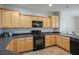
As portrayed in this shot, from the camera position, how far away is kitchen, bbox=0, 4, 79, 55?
3.68 metres

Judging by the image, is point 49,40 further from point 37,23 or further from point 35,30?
point 37,23

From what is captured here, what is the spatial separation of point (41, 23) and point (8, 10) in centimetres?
183

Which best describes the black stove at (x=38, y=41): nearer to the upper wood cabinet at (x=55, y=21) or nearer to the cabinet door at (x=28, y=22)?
the cabinet door at (x=28, y=22)

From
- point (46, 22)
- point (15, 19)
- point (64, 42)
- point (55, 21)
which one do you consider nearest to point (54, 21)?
point (55, 21)

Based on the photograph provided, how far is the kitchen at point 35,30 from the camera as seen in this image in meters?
3.68

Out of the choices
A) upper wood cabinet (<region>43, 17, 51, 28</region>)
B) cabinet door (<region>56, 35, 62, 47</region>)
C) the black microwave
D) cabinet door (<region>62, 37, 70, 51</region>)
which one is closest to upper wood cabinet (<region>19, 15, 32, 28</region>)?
the black microwave

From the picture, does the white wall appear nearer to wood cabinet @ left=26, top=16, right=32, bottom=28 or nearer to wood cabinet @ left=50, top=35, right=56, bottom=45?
wood cabinet @ left=50, top=35, right=56, bottom=45

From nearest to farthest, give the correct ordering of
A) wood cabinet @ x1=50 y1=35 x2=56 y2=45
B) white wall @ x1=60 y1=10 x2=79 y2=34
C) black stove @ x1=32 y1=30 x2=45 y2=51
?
black stove @ x1=32 y1=30 x2=45 y2=51, wood cabinet @ x1=50 y1=35 x2=56 y2=45, white wall @ x1=60 y1=10 x2=79 y2=34

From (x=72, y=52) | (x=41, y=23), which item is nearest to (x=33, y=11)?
(x=41, y=23)

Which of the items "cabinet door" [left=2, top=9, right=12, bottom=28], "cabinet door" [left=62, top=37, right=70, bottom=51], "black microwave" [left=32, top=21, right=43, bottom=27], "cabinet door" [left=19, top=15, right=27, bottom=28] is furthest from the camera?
"black microwave" [left=32, top=21, right=43, bottom=27]

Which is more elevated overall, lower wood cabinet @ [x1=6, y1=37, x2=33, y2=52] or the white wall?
the white wall

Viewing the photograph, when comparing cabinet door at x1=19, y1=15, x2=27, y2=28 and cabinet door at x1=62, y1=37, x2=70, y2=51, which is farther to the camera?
cabinet door at x1=19, y1=15, x2=27, y2=28

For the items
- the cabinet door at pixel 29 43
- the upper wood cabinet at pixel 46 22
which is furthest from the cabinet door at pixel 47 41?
the cabinet door at pixel 29 43
